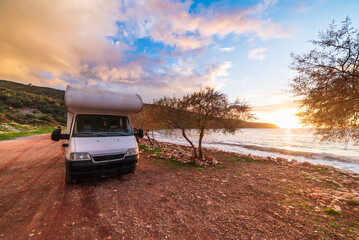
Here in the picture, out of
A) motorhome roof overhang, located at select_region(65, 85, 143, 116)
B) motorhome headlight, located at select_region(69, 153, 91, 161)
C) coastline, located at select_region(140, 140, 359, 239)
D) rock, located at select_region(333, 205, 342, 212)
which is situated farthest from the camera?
motorhome roof overhang, located at select_region(65, 85, 143, 116)

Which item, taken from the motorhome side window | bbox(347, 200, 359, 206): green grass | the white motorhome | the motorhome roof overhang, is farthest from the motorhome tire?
bbox(347, 200, 359, 206): green grass

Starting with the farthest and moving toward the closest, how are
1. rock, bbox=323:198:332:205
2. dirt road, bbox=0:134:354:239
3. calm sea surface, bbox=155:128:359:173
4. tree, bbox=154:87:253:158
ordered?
calm sea surface, bbox=155:128:359:173 < tree, bbox=154:87:253:158 < rock, bbox=323:198:332:205 < dirt road, bbox=0:134:354:239

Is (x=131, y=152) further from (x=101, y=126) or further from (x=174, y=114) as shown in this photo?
(x=174, y=114)

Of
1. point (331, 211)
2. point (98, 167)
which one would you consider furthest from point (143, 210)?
point (331, 211)

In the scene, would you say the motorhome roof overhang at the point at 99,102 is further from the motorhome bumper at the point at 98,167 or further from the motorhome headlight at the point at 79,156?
the motorhome bumper at the point at 98,167

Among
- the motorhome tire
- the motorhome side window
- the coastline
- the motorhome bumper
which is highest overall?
the motorhome side window

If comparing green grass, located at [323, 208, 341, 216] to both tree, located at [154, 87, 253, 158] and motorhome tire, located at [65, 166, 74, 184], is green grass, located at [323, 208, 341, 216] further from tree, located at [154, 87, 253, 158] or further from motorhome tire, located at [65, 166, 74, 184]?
motorhome tire, located at [65, 166, 74, 184]

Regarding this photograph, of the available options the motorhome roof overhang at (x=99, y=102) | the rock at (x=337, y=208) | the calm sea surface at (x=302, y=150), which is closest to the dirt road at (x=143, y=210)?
the rock at (x=337, y=208)

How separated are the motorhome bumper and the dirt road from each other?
0.59 metres

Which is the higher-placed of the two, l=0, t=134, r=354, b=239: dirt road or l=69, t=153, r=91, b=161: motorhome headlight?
l=69, t=153, r=91, b=161: motorhome headlight

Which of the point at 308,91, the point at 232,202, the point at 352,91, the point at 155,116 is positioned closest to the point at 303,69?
the point at 308,91

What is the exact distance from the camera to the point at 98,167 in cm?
448

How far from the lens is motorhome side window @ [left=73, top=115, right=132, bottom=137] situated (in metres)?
4.99

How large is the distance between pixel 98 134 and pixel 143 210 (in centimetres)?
311
